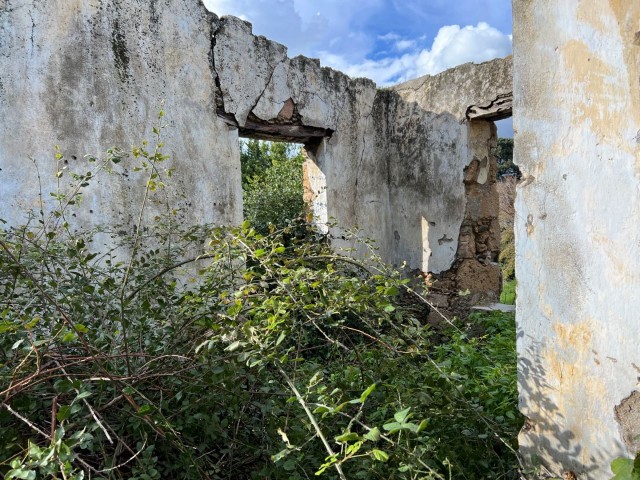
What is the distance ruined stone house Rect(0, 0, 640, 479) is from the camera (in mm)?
1489

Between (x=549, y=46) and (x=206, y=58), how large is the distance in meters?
3.10

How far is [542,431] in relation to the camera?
1.66 m

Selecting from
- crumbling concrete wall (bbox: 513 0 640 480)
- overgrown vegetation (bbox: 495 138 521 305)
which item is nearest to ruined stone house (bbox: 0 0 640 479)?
crumbling concrete wall (bbox: 513 0 640 480)

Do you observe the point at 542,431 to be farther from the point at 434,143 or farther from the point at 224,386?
the point at 434,143

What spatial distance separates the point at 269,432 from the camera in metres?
1.62

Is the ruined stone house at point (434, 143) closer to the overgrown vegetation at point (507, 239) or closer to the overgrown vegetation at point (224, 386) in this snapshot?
the overgrown vegetation at point (224, 386)

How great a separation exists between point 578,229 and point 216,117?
10.6ft

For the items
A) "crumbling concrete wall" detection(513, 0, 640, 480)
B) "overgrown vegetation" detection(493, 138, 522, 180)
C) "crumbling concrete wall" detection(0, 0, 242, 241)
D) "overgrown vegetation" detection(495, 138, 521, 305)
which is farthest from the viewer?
"overgrown vegetation" detection(493, 138, 522, 180)

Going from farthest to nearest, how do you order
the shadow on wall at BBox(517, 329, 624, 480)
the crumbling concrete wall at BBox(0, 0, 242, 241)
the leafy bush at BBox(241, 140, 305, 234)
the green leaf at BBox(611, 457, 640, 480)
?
the leafy bush at BBox(241, 140, 305, 234)
the crumbling concrete wall at BBox(0, 0, 242, 241)
the shadow on wall at BBox(517, 329, 624, 480)
the green leaf at BBox(611, 457, 640, 480)

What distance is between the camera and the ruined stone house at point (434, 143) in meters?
1.49

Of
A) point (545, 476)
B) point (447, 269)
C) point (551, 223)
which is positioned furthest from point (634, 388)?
point (447, 269)

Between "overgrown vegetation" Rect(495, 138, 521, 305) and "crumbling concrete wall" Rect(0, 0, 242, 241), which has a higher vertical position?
"crumbling concrete wall" Rect(0, 0, 242, 241)

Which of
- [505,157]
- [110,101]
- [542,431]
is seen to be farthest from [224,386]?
[505,157]

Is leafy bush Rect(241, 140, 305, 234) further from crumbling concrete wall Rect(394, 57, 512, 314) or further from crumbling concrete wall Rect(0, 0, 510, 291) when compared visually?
crumbling concrete wall Rect(394, 57, 512, 314)
